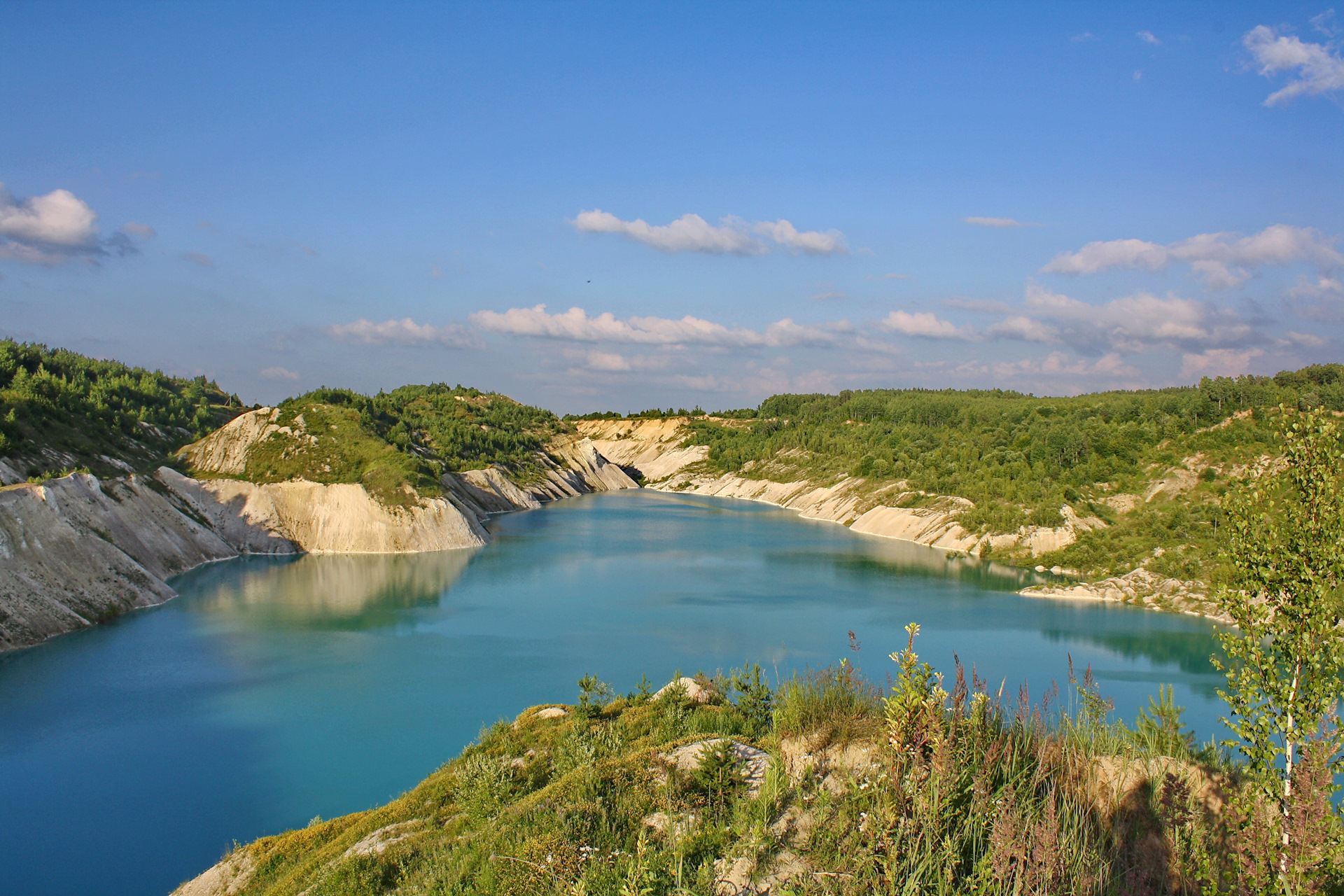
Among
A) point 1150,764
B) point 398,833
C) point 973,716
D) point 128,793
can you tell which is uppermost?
point 973,716

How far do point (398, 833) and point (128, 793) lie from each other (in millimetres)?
8925

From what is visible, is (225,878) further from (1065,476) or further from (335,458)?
(1065,476)

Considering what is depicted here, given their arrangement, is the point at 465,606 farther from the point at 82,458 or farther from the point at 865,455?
the point at 865,455

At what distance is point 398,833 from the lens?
9398 millimetres

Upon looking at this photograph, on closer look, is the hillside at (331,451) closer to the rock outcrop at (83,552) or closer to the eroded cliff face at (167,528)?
the eroded cliff face at (167,528)

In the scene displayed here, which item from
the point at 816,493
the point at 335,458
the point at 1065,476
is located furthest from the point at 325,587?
the point at 816,493

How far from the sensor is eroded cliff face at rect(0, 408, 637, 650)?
85.4 feet

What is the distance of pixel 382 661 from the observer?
24391 millimetres

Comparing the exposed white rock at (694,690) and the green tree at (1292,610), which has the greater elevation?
the green tree at (1292,610)

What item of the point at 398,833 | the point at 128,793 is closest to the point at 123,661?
the point at 128,793

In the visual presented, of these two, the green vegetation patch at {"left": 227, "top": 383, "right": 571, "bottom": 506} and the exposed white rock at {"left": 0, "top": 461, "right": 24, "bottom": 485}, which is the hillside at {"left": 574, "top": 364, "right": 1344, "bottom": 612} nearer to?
the green vegetation patch at {"left": 227, "top": 383, "right": 571, "bottom": 506}

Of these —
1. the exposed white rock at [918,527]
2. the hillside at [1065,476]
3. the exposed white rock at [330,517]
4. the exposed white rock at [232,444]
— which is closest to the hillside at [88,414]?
the exposed white rock at [232,444]

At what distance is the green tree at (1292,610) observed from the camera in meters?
5.36

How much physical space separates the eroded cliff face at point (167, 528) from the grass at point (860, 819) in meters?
22.4
